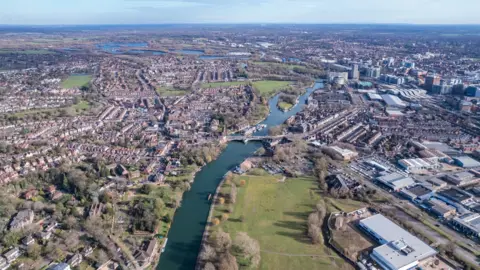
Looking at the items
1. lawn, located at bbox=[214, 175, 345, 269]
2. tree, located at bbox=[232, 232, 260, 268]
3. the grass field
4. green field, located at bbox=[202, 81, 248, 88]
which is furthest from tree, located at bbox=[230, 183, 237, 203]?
green field, located at bbox=[202, 81, 248, 88]

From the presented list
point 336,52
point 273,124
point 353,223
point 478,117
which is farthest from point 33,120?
point 336,52

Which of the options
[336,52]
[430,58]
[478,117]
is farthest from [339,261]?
[336,52]

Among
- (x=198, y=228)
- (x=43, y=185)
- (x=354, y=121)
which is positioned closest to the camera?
(x=198, y=228)

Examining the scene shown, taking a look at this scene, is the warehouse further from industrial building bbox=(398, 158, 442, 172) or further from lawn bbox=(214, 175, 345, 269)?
lawn bbox=(214, 175, 345, 269)

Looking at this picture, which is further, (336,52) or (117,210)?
(336,52)

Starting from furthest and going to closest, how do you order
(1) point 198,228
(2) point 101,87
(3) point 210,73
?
1. (3) point 210,73
2. (2) point 101,87
3. (1) point 198,228

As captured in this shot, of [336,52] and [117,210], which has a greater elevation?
[336,52]

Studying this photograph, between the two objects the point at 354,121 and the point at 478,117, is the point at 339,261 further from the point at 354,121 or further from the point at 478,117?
the point at 478,117
